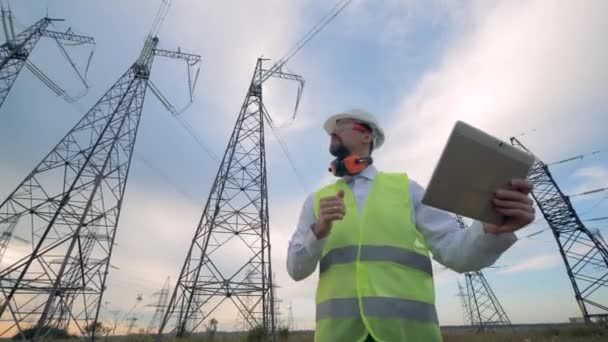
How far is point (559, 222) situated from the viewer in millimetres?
19047

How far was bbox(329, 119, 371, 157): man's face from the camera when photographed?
2398 millimetres

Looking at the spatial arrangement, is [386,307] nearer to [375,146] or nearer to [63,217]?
[375,146]

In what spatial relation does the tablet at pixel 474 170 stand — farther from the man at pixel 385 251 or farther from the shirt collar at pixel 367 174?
the shirt collar at pixel 367 174

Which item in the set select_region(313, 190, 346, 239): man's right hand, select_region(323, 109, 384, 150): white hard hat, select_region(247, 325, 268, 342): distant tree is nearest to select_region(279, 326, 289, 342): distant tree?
select_region(247, 325, 268, 342): distant tree

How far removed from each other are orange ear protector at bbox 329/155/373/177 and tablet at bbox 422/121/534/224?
2.61 feet

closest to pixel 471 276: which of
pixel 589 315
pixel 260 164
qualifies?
pixel 589 315

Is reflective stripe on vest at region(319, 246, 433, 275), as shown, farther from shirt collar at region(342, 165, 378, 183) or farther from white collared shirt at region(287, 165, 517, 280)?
shirt collar at region(342, 165, 378, 183)

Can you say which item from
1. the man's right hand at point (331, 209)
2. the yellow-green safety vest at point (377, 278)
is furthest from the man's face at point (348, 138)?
the man's right hand at point (331, 209)

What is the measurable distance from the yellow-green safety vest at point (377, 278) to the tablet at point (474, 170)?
46cm

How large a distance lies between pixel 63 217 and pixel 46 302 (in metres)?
2.70

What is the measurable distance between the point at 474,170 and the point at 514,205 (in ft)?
0.72

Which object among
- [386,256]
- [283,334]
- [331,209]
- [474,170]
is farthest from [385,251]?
[283,334]

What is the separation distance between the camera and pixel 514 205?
1354mm

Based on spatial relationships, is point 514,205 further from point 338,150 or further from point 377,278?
point 338,150
